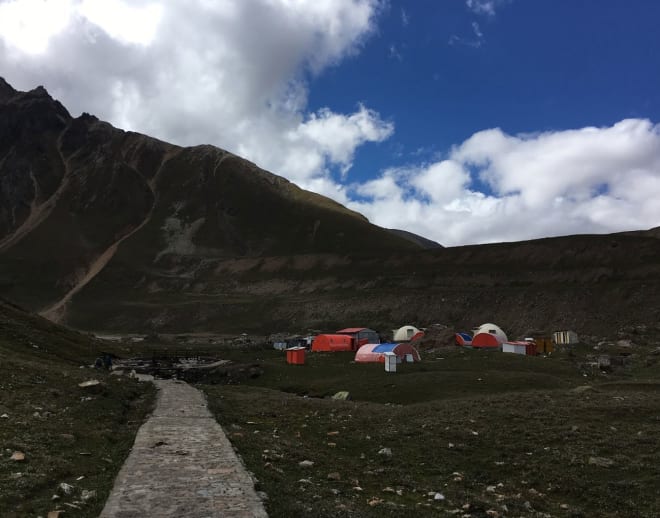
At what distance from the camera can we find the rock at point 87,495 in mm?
10555

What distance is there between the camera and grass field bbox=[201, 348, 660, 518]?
12.6m

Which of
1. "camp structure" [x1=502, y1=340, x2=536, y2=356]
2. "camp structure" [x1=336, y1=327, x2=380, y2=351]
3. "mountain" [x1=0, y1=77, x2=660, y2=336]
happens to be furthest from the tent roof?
"mountain" [x1=0, y1=77, x2=660, y2=336]

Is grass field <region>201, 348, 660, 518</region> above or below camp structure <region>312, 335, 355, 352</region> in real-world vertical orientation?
below

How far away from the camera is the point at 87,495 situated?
1075cm

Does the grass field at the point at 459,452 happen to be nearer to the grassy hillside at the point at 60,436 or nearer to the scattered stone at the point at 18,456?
the grassy hillside at the point at 60,436

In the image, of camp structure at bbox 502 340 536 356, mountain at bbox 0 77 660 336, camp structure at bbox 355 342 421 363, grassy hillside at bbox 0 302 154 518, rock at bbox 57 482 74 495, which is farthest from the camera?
mountain at bbox 0 77 660 336

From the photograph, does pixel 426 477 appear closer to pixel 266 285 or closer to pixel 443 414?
pixel 443 414

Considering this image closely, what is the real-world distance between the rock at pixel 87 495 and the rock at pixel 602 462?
14109 millimetres

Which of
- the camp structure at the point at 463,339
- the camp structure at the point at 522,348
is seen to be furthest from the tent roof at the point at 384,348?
the camp structure at the point at 463,339

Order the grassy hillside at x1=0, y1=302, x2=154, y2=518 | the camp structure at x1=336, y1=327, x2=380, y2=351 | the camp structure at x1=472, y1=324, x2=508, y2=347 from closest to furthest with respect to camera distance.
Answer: the grassy hillside at x1=0, y1=302, x2=154, y2=518
the camp structure at x1=472, y1=324, x2=508, y2=347
the camp structure at x1=336, y1=327, x2=380, y2=351

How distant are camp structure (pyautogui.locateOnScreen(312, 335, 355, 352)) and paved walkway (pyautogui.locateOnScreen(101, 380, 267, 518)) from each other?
169ft

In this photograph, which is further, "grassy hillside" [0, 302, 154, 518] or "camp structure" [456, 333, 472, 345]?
"camp structure" [456, 333, 472, 345]

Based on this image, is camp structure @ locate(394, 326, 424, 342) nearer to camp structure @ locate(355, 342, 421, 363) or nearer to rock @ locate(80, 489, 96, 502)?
camp structure @ locate(355, 342, 421, 363)

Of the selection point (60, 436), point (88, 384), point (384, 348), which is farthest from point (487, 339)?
point (60, 436)
